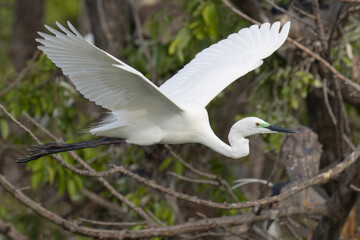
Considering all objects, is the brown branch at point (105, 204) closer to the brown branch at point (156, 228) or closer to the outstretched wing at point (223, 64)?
the outstretched wing at point (223, 64)

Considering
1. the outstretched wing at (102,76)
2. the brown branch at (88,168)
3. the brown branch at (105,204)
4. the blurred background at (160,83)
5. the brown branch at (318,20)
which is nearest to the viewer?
the outstretched wing at (102,76)

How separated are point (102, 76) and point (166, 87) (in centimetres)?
84

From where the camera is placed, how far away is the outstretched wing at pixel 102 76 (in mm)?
2896

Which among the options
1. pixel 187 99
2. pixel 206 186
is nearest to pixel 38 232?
pixel 206 186

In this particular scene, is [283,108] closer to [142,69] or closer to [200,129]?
[142,69]

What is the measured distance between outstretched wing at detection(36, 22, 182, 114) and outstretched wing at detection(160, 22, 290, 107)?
1.15 feet

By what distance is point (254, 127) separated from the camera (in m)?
3.36

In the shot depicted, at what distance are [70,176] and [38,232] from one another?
40.7 inches

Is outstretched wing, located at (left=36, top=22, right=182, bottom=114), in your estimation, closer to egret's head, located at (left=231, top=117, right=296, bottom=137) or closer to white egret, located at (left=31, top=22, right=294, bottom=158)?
white egret, located at (left=31, top=22, right=294, bottom=158)

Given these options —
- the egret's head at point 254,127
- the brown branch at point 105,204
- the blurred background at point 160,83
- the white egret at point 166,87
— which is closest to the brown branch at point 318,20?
the white egret at point 166,87

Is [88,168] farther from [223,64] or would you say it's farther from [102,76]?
[223,64]

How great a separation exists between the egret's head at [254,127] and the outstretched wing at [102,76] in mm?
316

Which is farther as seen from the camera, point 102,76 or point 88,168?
point 88,168

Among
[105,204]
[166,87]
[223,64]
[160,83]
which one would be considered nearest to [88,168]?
[166,87]
